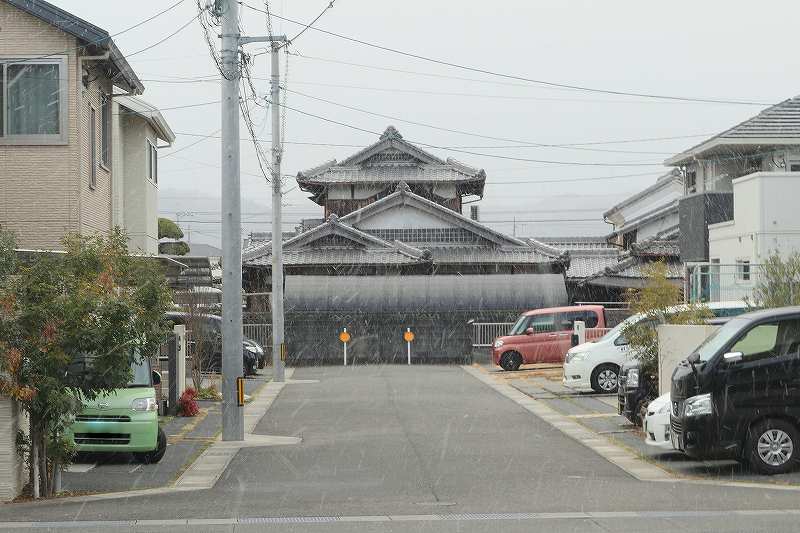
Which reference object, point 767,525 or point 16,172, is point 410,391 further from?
point 767,525

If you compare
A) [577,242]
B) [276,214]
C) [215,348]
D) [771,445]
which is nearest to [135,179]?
[276,214]

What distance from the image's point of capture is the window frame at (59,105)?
21.3m

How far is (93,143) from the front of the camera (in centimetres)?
2359

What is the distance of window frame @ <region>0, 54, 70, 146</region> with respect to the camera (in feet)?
69.9

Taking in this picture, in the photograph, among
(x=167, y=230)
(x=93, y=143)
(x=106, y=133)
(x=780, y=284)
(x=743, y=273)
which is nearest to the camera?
(x=780, y=284)

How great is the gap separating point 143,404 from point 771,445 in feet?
26.8

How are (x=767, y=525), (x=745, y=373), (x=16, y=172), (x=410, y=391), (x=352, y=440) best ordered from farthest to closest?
(x=410, y=391) < (x=16, y=172) < (x=352, y=440) < (x=745, y=373) < (x=767, y=525)

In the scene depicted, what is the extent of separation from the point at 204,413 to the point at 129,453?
24.0 feet

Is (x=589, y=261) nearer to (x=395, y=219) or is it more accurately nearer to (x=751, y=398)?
(x=395, y=219)

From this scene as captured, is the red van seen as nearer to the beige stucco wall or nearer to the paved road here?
the paved road

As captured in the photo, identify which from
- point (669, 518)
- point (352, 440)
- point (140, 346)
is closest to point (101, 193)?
point (352, 440)

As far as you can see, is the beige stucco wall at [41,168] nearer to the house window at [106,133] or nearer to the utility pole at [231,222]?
the house window at [106,133]

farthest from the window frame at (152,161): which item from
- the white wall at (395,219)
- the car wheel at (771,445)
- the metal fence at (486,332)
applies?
the white wall at (395,219)

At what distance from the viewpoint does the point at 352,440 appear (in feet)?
60.4
